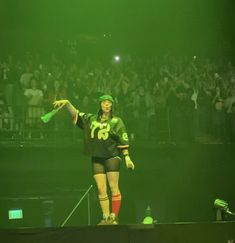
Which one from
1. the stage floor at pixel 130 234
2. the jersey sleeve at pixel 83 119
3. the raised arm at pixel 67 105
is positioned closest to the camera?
the stage floor at pixel 130 234

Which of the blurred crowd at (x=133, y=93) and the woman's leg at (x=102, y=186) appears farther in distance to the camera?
the blurred crowd at (x=133, y=93)

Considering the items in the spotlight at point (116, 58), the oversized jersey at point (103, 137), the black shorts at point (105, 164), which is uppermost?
the spotlight at point (116, 58)

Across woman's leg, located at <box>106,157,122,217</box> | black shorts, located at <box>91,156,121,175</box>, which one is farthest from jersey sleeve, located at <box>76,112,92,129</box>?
woman's leg, located at <box>106,157,122,217</box>

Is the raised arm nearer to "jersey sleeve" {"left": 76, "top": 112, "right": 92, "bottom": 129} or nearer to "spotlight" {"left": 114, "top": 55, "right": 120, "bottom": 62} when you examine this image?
"jersey sleeve" {"left": 76, "top": 112, "right": 92, "bottom": 129}

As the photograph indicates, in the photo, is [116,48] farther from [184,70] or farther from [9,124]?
[9,124]

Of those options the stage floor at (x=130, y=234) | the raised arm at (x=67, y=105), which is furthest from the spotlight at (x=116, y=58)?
the stage floor at (x=130, y=234)

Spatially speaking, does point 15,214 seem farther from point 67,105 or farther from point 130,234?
point 130,234

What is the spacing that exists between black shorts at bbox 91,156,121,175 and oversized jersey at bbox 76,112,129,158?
0.05 m

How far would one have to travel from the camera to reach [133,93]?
9844 millimetres

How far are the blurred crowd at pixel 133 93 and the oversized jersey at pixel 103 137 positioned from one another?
344cm

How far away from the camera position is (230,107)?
10164mm

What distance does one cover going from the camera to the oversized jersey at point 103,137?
18.4 feet

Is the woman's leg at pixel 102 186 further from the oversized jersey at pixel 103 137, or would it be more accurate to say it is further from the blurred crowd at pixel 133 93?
the blurred crowd at pixel 133 93

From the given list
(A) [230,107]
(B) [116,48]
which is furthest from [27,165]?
(A) [230,107]
